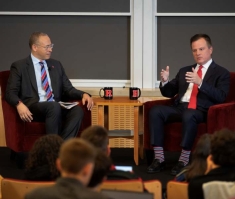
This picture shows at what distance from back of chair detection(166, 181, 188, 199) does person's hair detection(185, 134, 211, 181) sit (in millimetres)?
172

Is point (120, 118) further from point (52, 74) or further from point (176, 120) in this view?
point (176, 120)

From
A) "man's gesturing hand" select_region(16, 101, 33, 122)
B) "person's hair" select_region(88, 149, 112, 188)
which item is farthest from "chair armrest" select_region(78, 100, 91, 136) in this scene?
"person's hair" select_region(88, 149, 112, 188)

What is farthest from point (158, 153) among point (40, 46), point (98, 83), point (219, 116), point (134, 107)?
point (98, 83)

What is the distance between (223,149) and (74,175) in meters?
0.99

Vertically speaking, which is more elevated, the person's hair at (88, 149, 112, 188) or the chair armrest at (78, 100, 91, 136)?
the person's hair at (88, 149, 112, 188)

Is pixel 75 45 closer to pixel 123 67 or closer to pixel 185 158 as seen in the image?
pixel 123 67


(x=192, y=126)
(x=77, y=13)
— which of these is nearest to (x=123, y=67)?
(x=77, y=13)

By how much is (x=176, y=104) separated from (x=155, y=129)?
0.44m

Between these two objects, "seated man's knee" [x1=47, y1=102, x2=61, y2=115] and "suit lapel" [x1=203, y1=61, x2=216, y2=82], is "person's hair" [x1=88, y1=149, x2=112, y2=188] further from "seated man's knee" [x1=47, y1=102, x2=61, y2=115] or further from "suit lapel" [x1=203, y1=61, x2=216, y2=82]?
"suit lapel" [x1=203, y1=61, x2=216, y2=82]

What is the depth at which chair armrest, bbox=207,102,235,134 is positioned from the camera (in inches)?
190

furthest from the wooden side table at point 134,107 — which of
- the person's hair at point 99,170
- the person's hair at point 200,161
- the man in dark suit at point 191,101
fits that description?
the person's hair at point 99,170

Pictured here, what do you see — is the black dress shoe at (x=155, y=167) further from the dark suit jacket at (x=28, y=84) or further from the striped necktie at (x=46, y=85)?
the striped necktie at (x=46, y=85)

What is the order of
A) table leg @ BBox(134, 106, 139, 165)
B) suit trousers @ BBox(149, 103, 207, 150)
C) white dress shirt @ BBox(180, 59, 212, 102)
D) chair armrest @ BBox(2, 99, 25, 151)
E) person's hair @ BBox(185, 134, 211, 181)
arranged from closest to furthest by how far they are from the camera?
person's hair @ BBox(185, 134, 211, 181) < suit trousers @ BBox(149, 103, 207, 150) < chair armrest @ BBox(2, 99, 25, 151) < white dress shirt @ BBox(180, 59, 212, 102) < table leg @ BBox(134, 106, 139, 165)

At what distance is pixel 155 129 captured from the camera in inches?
196
